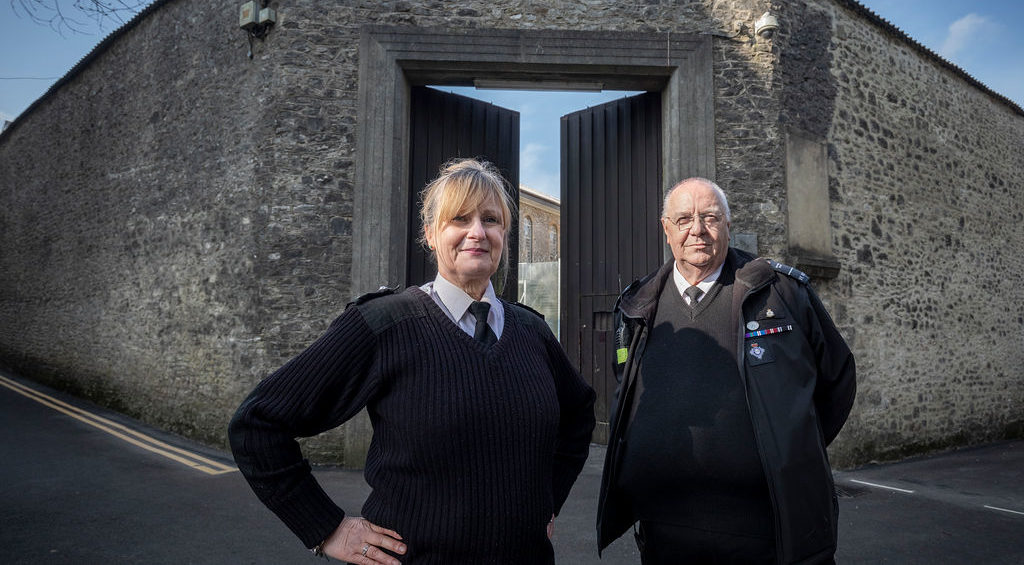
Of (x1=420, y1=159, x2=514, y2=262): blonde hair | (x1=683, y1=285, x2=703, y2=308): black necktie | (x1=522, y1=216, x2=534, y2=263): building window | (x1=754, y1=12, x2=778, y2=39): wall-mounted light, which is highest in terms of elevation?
(x1=522, y1=216, x2=534, y2=263): building window

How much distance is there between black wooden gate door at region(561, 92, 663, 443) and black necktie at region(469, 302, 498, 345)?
5.42m

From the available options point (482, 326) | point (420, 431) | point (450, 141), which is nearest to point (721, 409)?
point (482, 326)

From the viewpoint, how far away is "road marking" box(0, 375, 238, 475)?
18.6 feet

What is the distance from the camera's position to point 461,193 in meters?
1.56

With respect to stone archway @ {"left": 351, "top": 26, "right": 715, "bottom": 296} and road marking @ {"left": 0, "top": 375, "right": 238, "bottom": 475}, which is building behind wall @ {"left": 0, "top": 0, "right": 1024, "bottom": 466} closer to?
stone archway @ {"left": 351, "top": 26, "right": 715, "bottom": 296}

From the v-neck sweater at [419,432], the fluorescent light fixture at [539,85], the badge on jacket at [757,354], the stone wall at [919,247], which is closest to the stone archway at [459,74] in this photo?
the fluorescent light fixture at [539,85]

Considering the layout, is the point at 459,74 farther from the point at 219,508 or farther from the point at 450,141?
the point at 219,508

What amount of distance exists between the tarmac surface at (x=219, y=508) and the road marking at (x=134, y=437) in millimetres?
26

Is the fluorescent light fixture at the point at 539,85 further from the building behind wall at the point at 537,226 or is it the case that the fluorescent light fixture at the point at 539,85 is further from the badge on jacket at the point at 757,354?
the building behind wall at the point at 537,226

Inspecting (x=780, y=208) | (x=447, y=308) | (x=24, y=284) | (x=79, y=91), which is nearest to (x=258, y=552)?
(x=447, y=308)

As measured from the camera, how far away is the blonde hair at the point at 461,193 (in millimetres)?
1556

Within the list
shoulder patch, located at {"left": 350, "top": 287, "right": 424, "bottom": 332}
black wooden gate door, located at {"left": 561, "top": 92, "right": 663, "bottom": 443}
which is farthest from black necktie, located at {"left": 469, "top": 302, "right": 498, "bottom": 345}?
black wooden gate door, located at {"left": 561, "top": 92, "right": 663, "bottom": 443}

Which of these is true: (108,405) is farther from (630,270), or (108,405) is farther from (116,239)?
(630,270)

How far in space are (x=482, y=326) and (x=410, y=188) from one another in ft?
17.9
